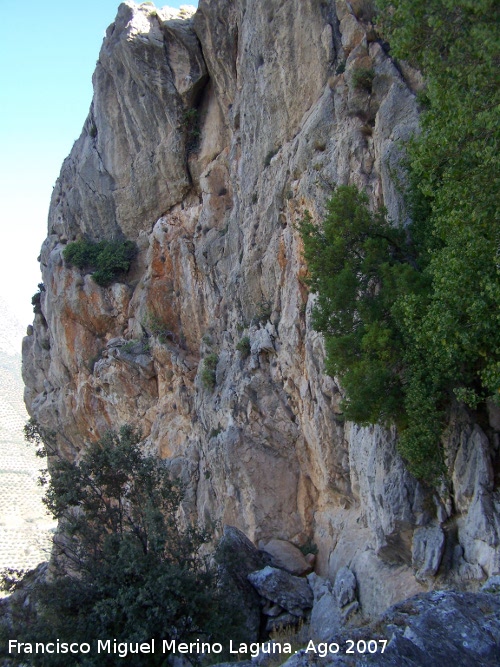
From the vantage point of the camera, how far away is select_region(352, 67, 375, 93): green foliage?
16391mm

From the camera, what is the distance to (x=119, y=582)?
12008 mm

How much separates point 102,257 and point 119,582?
68.5 feet

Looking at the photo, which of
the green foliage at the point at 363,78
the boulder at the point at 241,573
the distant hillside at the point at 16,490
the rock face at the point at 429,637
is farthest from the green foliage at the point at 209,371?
the distant hillside at the point at 16,490

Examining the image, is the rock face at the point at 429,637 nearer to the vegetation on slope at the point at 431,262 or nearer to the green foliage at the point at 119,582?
the vegetation on slope at the point at 431,262

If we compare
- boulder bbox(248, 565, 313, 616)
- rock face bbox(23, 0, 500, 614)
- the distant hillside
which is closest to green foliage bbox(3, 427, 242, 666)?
boulder bbox(248, 565, 313, 616)

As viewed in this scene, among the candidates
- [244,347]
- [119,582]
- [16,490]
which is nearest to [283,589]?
[119,582]

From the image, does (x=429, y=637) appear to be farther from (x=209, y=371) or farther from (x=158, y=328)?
(x=158, y=328)

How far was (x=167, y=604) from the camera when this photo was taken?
11.4m

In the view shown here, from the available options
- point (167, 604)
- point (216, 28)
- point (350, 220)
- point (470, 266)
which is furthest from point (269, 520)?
point (216, 28)

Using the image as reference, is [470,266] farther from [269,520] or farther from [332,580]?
[269,520]

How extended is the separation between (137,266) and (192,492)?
12.9 m

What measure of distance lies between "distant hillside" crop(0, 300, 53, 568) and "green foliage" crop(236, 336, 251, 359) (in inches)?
1888

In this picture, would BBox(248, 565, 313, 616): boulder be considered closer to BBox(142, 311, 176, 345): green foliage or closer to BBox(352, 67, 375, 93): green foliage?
BBox(142, 311, 176, 345): green foliage

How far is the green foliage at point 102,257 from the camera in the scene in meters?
29.8
